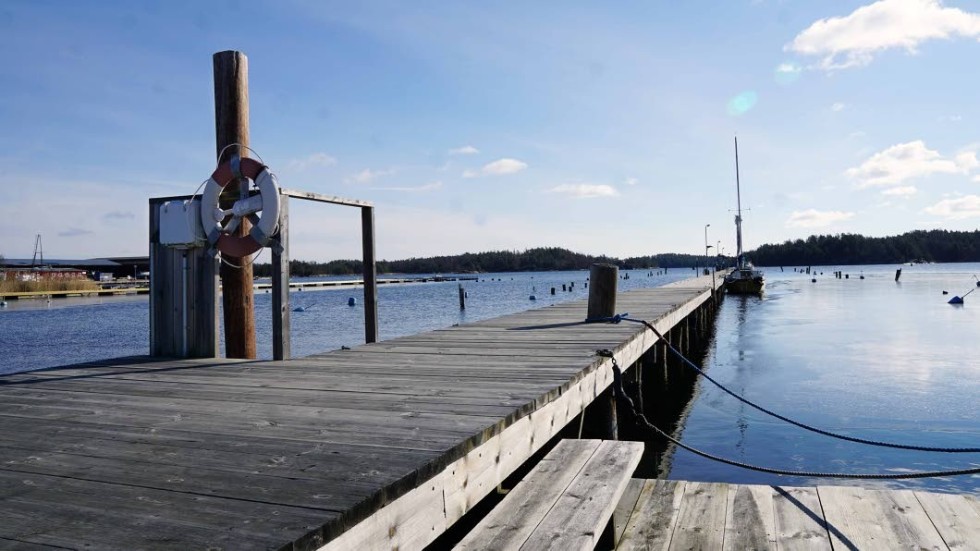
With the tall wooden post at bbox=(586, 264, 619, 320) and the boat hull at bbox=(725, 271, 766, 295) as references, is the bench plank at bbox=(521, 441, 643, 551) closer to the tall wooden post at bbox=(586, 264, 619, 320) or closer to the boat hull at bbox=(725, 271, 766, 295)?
the tall wooden post at bbox=(586, 264, 619, 320)

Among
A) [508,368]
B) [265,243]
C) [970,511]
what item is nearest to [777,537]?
[970,511]

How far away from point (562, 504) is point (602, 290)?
6.09 meters

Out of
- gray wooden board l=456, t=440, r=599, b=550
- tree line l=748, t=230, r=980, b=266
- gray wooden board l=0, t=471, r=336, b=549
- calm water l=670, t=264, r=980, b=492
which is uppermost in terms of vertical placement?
tree line l=748, t=230, r=980, b=266

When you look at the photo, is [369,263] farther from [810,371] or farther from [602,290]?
[810,371]

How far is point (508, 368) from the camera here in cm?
491

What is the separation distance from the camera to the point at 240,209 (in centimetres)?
568

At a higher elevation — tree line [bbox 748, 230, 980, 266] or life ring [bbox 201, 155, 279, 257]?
tree line [bbox 748, 230, 980, 266]

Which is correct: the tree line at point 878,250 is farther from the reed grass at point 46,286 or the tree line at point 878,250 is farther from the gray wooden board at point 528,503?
the gray wooden board at point 528,503

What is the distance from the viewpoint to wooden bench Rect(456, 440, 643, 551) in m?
2.36

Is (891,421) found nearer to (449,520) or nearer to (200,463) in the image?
(449,520)

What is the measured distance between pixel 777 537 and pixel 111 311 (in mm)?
43065

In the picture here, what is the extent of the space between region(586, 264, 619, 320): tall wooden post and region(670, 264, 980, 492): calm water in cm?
200

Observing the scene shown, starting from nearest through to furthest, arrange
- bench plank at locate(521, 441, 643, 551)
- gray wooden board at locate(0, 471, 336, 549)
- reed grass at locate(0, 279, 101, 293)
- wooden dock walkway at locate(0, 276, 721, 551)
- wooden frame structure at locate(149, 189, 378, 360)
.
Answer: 1. gray wooden board at locate(0, 471, 336, 549)
2. wooden dock walkway at locate(0, 276, 721, 551)
3. bench plank at locate(521, 441, 643, 551)
4. wooden frame structure at locate(149, 189, 378, 360)
5. reed grass at locate(0, 279, 101, 293)

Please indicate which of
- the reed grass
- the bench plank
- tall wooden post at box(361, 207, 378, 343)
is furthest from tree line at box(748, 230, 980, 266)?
the bench plank
